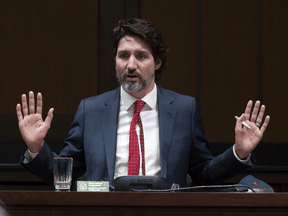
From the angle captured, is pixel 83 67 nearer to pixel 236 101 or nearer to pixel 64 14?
pixel 64 14

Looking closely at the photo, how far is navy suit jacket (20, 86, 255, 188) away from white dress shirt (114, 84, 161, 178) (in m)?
0.03

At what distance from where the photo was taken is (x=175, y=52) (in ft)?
9.21

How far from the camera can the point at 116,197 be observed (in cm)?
99

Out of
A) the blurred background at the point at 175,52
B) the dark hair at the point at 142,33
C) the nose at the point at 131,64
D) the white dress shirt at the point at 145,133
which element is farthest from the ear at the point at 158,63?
the blurred background at the point at 175,52

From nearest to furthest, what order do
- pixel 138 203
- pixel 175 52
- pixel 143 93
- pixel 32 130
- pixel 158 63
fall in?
1. pixel 138 203
2. pixel 32 130
3. pixel 143 93
4. pixel 158 63
5. pixel 175 52

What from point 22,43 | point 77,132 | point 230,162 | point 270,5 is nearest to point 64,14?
point 22,43

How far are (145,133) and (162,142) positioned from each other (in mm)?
106

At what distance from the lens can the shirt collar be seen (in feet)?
6.24

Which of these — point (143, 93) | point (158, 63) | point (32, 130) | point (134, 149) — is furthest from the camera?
point (158, 63)

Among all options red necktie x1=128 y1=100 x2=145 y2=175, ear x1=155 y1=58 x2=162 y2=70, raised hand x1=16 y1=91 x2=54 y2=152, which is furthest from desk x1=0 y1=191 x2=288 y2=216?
ear x1=155 y1=58 x2=162 y2=70

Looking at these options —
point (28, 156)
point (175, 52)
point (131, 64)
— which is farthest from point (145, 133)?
point (175, 52)

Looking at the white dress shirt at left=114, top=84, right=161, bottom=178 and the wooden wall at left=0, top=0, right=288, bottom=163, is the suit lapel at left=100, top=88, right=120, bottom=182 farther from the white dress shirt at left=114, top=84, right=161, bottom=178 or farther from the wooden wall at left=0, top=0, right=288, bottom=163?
the wooden wall at left=0, top=0, right=288, bottom=163

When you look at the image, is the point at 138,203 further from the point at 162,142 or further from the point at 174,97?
the point at 174,97

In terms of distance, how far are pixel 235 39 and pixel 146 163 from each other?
153 centimetres
